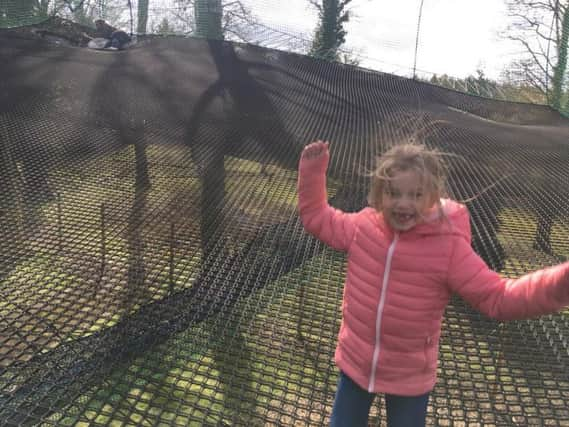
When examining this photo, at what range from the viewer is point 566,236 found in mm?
2090

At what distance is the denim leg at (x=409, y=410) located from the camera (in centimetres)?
79

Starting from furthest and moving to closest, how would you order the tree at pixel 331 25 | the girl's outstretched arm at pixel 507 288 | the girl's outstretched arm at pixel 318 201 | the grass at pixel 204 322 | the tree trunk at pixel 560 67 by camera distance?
the tree at pixel 331 25 < the tree trunk at pixel 560 67 < the grass at pixel 204 322 < the girl's outstretched arm at pixel 318 201 < the girl's outstretched arm at pixel 507 288

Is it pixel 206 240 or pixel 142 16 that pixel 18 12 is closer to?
pixel 142 16

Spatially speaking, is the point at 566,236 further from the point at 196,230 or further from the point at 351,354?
the point at 351,354

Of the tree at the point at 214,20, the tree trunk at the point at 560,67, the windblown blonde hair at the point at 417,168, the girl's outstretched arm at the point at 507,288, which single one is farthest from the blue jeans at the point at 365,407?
the tree trunk at the point at 560,67

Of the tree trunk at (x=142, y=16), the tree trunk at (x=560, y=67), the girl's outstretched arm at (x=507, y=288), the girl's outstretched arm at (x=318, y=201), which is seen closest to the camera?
the girl's outstretched arm at (x=507, y=288)

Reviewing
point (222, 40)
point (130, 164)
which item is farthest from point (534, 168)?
point (222, 40)

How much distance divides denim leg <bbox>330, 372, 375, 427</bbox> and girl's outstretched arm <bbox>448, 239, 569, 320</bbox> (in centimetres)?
23

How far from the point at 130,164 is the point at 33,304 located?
3.05 ft

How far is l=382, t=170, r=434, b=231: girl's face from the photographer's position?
2.47 feet

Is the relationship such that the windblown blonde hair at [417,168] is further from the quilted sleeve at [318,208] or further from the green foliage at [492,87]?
the green foliage at [492,87]

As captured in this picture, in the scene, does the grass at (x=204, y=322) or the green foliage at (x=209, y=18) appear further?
the green foliage at (x=209, y=18)

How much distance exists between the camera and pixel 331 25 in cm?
542

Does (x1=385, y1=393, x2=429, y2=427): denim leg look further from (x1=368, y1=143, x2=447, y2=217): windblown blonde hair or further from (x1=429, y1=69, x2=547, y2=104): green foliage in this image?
(x1=429, y1=69, x2=547, y2=104): green foliage
